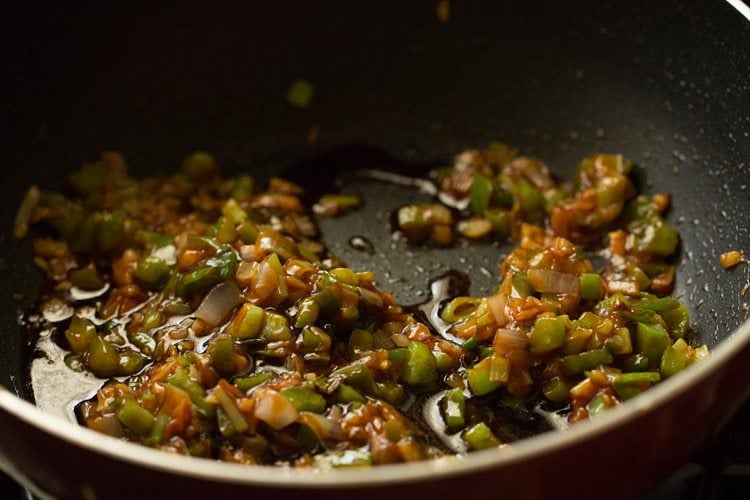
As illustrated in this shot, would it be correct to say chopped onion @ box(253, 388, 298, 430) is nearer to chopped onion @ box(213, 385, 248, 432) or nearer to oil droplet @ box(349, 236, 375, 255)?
chopped onion @ box(213, 385, 248, 432)

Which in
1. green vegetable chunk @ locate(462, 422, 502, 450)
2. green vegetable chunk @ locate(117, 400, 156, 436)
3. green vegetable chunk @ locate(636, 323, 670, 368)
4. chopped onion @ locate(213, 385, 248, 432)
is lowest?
green vegetable chunk @ locate(117, 400, 156, 436)

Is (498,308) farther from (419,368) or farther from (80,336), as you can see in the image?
(80,336)

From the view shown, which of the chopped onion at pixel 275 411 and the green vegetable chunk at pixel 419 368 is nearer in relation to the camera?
the chopped onion at pixel 275 411

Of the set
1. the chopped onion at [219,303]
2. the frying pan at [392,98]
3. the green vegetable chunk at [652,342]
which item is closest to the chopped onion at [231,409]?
the chopped onion at [219,303]

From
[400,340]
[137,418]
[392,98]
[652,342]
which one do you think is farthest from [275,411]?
[392,98]

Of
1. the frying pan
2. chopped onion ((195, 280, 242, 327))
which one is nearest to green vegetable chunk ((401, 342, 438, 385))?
the frying pan

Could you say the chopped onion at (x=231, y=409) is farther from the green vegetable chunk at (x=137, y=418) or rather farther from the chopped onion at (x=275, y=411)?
the green vegetable chunk at (x=137, y=418)
